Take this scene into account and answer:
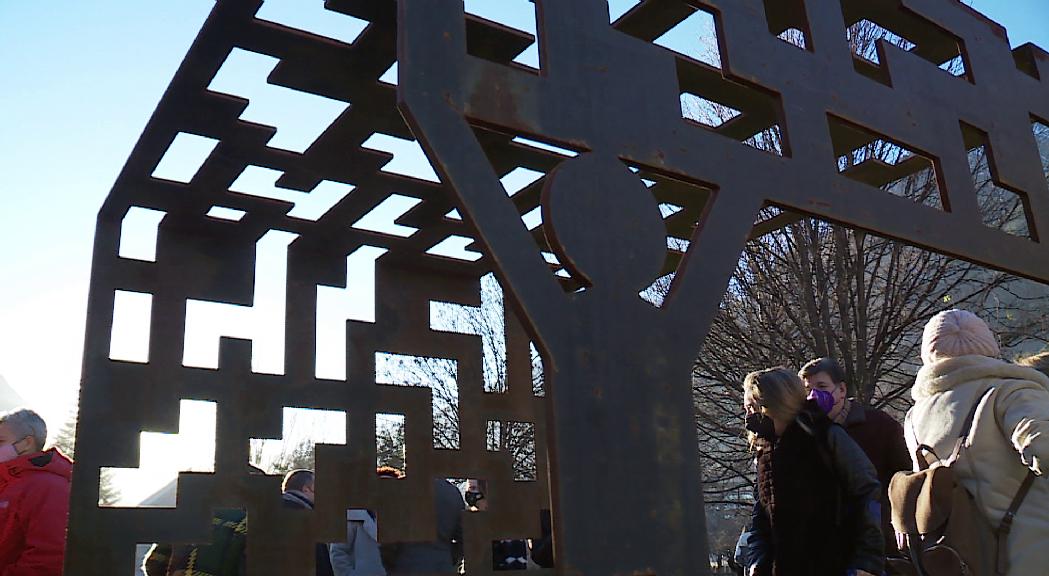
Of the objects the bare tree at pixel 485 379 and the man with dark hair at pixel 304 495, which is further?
the bare tree at pixel 485 379

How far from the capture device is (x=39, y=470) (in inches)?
168

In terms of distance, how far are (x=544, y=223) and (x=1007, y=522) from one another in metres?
1.79

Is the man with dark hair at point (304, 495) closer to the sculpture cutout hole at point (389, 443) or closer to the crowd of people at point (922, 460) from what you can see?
the crowd of people at point (922, 460)

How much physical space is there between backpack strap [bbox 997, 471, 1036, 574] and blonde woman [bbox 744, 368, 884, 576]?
40cm

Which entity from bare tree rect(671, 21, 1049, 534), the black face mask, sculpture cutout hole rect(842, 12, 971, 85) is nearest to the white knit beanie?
the black face mask

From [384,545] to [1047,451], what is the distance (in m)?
3.71

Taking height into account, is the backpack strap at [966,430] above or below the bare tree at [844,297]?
below

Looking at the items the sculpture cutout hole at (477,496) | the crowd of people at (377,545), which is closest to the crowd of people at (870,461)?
the crowd of people at (377,545)

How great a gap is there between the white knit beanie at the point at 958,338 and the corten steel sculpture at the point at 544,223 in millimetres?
361

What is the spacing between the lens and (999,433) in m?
3.06

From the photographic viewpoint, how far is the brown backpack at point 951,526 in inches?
117

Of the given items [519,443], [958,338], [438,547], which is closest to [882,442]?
[958,338]

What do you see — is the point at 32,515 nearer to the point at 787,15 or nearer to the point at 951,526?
the point at 951,526

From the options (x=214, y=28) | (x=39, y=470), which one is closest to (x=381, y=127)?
(x=214, y=28)
